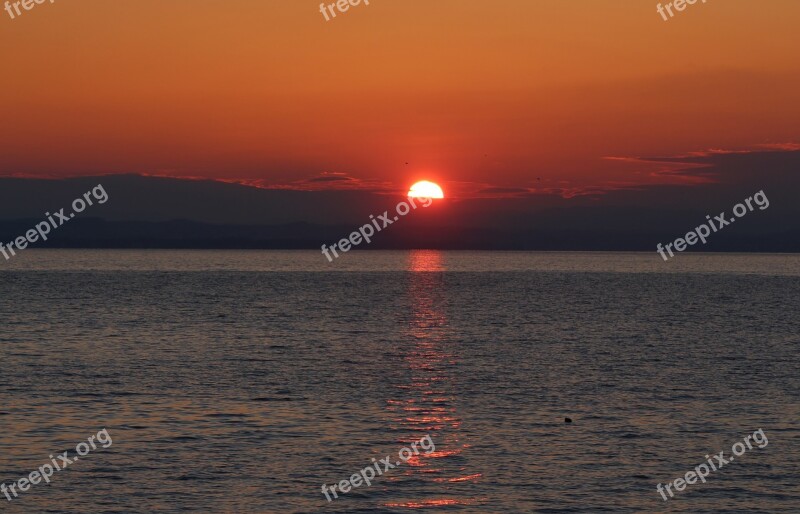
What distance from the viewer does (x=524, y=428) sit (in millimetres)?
42656

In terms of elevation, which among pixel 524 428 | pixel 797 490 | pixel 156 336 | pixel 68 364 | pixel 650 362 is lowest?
pixel 797 490

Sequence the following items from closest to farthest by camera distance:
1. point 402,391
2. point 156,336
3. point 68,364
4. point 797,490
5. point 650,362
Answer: point 797,490 < point 402,391 < point 68,364 < point 650,362 < point 156,336

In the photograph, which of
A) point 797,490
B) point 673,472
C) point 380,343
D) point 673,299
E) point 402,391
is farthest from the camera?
point 673,299

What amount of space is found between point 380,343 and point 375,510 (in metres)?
51.0

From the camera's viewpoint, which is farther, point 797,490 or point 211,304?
point 211,304

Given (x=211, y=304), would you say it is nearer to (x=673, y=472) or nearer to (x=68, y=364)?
(x=68, y=364)

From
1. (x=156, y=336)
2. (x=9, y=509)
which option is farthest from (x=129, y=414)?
(x=156, y=336)
